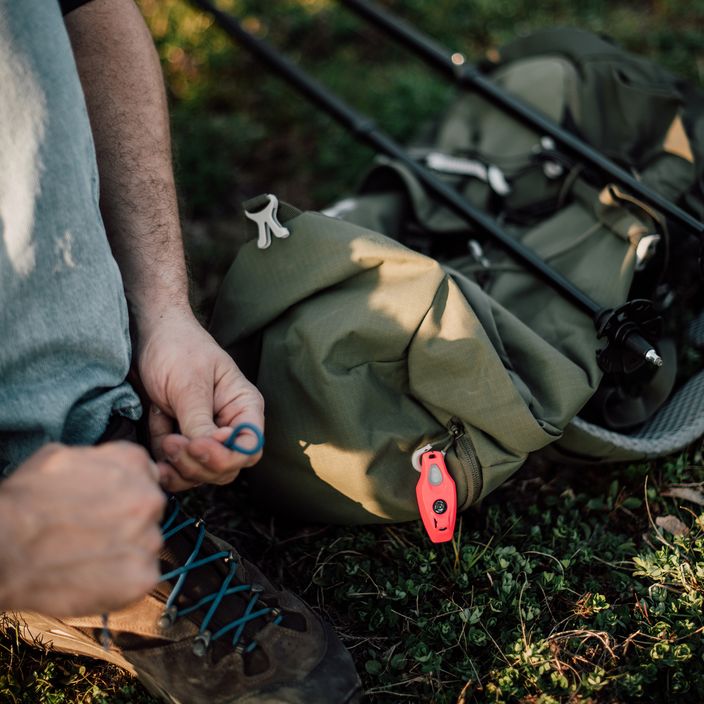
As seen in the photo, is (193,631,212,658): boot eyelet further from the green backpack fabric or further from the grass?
the green backpack fabric

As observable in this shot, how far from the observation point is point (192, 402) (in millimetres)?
1473

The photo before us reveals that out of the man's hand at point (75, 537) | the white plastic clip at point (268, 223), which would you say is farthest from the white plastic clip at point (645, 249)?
the man's hand at point (75, 537)

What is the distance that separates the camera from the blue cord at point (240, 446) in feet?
4.55

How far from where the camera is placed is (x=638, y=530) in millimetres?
1864

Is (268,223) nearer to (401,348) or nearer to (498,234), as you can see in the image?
(401,348)

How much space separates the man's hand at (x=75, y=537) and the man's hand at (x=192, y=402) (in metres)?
0.21

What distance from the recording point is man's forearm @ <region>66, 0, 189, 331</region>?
1780 mm

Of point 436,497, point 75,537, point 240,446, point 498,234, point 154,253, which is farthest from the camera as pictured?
point 498,234

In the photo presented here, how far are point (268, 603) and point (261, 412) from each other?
0.42 meters

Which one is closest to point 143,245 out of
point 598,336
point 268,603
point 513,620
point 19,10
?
point 19,10

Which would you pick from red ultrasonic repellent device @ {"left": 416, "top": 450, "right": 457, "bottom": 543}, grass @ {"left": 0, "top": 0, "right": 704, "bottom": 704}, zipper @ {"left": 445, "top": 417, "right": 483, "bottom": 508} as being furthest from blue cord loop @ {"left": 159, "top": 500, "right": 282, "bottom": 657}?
zipper @ {"left": 445, "top": 417, "right": 483, "bottom": 508}

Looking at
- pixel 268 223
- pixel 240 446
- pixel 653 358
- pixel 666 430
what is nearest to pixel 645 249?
pixel 653 358

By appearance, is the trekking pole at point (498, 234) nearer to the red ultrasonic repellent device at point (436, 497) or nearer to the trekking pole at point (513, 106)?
the trekking pole at point (513, 106)

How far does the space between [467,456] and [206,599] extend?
644 mm
